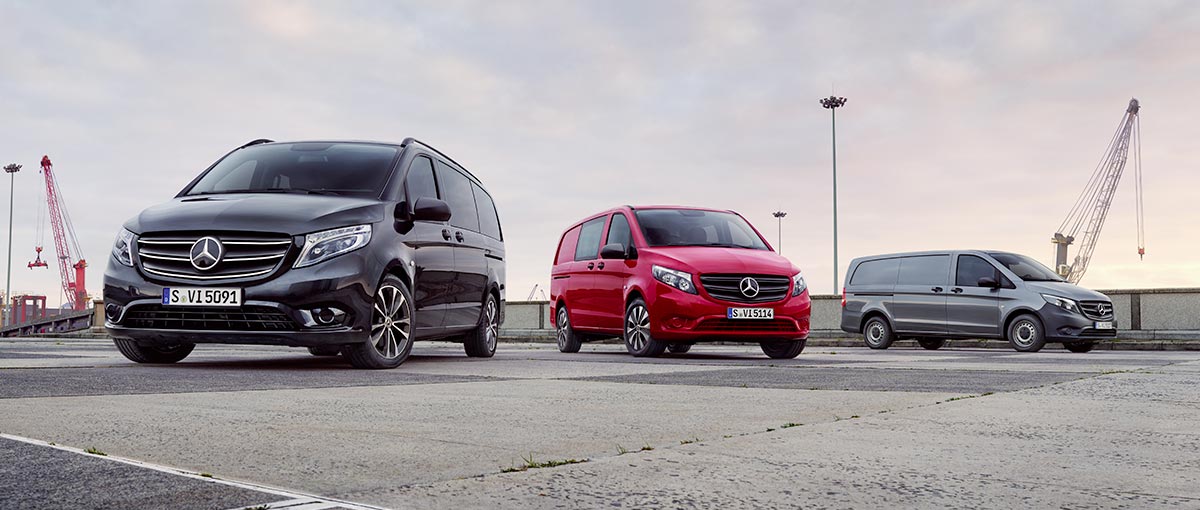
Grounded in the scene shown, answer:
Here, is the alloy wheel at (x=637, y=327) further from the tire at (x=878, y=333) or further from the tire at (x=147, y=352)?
the tire at (x=878, y=333)

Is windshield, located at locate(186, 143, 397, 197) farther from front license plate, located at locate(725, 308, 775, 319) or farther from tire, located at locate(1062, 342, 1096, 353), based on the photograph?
tire, located at locate(1062, 342, 1096, 353)

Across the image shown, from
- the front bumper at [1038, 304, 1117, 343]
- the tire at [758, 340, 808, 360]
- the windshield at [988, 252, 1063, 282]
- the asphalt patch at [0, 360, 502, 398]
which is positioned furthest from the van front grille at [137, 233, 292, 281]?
the windshield at [988, 252, 1063, 282]

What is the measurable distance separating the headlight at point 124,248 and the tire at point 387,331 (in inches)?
60.0

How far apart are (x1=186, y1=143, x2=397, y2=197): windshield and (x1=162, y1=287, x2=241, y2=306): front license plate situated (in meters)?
1.13

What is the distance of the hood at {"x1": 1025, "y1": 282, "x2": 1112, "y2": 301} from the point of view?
15.7 m

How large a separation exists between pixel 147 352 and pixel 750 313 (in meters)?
5.60

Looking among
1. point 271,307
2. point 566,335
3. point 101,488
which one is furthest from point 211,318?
point 566,335

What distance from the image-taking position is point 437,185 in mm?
8820

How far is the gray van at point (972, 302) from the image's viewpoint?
15641 millimetres

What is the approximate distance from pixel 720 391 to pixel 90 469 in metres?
3.45

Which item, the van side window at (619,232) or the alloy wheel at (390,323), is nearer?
the alloy wheel at (390,323)

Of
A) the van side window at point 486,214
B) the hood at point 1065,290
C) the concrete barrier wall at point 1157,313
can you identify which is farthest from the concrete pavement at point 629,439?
the concrete barrier wall at point 1157,313

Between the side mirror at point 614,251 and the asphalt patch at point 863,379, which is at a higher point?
the side mirror at point 614,251

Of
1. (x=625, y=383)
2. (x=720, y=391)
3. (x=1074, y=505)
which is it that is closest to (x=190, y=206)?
(x=625, y=383)
